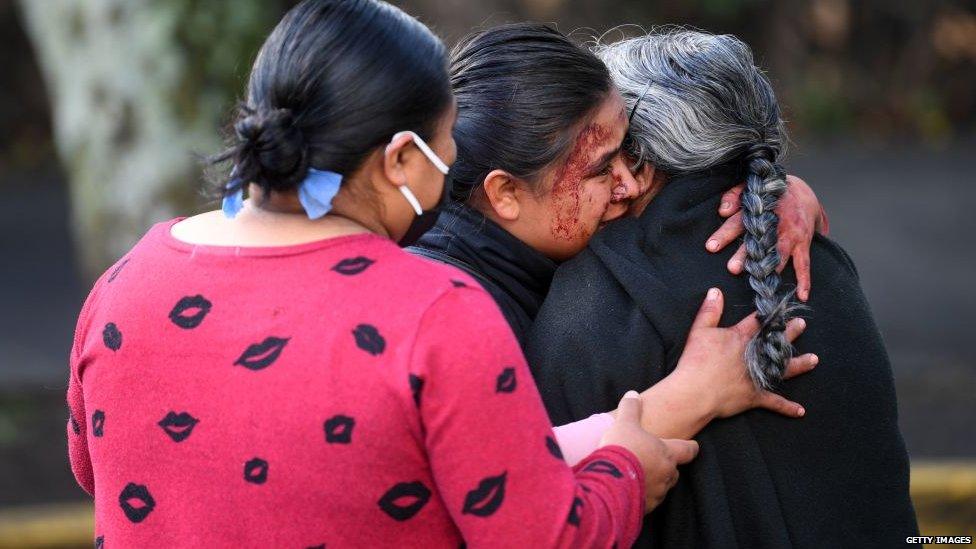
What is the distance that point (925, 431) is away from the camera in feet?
20.4

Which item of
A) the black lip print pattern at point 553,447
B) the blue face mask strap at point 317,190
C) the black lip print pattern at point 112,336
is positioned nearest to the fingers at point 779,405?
the black lip print pattern at point 553,447

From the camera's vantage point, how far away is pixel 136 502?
71.9 inches

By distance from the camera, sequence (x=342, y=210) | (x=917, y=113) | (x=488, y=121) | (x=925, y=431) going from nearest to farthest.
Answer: (x=342, y=210), (x=488, y=121), (x=925, y=431), (x=917, y=113)

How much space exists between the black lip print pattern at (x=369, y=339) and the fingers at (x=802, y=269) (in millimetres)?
945

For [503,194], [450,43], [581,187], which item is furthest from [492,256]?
[450,43]

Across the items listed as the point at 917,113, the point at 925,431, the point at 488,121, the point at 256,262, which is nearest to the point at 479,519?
the point at 256,262

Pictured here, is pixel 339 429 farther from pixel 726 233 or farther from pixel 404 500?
pixel 726 233

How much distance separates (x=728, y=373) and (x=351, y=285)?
80 cm

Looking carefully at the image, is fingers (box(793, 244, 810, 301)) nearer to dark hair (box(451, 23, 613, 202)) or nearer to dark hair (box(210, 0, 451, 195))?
dark hair (box(451, 23, 613, 202))

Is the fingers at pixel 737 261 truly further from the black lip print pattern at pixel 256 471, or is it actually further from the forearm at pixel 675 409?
the black lip print pattern at pixel 256 471

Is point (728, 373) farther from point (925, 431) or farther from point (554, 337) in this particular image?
point (925, 431)

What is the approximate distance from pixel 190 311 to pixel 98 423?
0.27m

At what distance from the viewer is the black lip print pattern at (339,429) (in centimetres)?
167

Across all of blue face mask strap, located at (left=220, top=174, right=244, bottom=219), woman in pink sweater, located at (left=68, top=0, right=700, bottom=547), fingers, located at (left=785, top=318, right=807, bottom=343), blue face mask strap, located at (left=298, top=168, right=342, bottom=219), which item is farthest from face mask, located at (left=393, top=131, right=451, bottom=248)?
fingers, located at (left=785, top=318, right=807, bottom=343)
